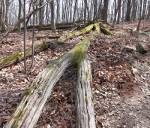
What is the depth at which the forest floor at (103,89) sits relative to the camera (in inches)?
213

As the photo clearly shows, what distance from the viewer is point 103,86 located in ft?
21.4

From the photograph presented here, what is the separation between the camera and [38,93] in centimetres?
533

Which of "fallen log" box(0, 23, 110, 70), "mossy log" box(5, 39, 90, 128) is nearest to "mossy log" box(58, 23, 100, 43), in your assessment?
"fallen log" box(0, 23, 110, 70)

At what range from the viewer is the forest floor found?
5.42 metres

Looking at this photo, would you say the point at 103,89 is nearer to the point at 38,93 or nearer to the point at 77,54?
the point at 77,54

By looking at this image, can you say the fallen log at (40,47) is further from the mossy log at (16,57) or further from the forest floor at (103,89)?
the forest floor at (103,89)

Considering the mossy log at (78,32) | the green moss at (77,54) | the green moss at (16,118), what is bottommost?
the green moss at (16,118)

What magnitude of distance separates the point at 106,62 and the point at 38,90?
9.03ft

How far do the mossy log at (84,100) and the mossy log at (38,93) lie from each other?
1.27 feet

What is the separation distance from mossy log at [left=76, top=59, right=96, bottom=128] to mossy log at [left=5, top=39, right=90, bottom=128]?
39 cm

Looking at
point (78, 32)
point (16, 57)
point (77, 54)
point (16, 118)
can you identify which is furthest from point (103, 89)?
point (78, 32)

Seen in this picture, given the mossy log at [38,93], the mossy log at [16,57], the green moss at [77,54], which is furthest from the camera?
the mossy log at [16,57]

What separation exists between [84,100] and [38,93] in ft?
2.91

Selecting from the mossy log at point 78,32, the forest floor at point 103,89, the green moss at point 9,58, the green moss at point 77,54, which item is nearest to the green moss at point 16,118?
the forest floor at point 103,89
